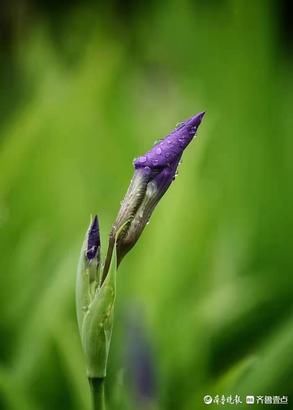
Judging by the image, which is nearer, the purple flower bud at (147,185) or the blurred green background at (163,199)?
the purple flower bud at (147,185)

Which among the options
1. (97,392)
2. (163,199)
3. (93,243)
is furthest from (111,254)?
(163,199)

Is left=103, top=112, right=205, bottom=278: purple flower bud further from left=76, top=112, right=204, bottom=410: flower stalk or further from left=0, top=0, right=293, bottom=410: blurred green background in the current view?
left=0, top=0, right=293, bottom=410: blurred green background

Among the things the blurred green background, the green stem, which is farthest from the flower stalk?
the blurred green background

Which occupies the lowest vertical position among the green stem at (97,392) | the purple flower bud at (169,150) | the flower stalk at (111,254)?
the green stem at (97,392)

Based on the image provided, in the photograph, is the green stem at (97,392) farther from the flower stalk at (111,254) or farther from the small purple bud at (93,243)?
the small purple bud at (93,243)

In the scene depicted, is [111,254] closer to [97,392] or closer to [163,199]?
[97,392]

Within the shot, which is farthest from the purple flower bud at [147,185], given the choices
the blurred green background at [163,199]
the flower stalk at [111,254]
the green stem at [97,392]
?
the blurred green background at [163,199]
